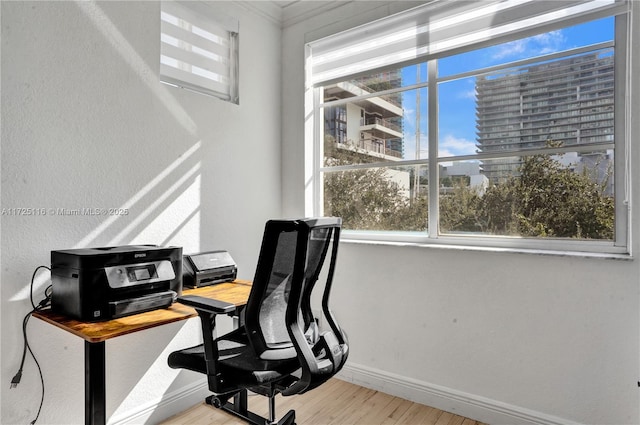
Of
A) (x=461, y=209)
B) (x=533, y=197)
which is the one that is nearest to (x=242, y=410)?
(x=461, y=209)

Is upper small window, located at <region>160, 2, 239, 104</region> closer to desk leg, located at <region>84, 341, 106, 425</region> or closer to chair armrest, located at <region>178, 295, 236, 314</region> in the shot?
chair armrest, located at <region>178, 295, 236, 314</region>

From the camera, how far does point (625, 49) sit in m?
1.98

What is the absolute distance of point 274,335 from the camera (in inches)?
62.7

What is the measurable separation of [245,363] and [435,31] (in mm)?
2348

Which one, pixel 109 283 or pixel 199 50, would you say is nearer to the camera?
pixel 109 283

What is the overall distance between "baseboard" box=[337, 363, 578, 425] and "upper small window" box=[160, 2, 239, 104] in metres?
2.25

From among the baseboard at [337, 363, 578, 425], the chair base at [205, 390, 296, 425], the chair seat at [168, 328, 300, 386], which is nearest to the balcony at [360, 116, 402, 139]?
the baseboard at [337, 363, 578, 425]

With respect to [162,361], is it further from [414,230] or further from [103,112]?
[414,230]

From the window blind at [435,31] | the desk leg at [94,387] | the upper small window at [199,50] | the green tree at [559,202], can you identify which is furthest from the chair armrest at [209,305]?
the window blind at [435,31]

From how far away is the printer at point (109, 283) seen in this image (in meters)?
1.56

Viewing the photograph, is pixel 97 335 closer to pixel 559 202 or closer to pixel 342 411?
pixel 342 411

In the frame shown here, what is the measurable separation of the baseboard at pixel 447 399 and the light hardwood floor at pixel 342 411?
4cm

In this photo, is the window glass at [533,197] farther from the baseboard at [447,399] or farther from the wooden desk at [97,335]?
the wooden desk at [97,335]

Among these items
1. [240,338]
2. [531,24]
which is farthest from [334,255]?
[531,24]
